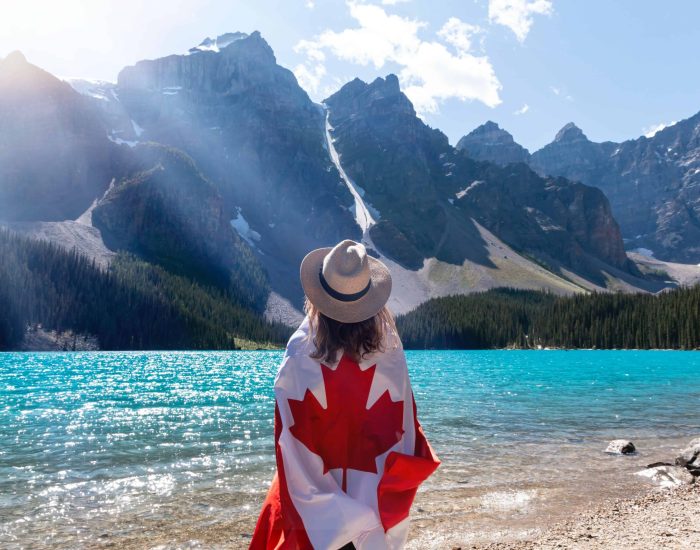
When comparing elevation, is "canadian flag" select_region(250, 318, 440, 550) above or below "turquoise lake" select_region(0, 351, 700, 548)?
above

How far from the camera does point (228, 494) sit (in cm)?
1327

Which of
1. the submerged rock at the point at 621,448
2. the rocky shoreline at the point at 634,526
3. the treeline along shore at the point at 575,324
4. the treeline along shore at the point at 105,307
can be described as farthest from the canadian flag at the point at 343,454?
the treeline along shore at the point at 105,307

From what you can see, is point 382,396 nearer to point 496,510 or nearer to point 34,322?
point 496,510

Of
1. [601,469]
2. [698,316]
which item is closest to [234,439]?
[601,469]

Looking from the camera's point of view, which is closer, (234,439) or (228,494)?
(228,494)

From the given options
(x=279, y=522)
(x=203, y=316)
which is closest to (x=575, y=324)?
(x=203, y=316)

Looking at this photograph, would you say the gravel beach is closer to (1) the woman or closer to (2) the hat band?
(1) the woman

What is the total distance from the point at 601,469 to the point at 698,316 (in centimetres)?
13710

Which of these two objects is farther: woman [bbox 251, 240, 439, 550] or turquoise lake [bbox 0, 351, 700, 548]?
turquoise lake [bbox 0, 351, 700, 548]

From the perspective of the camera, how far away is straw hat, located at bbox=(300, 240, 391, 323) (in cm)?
405

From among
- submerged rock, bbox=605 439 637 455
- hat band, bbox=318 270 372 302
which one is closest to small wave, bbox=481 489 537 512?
submerged rock, bbox=605 439 637 455

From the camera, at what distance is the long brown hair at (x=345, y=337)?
3969mm

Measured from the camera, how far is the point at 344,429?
3951 mm

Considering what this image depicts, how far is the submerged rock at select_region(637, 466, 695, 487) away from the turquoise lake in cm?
52
